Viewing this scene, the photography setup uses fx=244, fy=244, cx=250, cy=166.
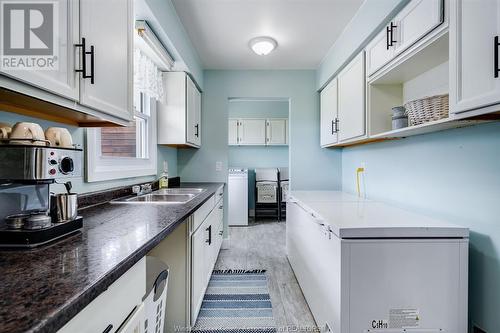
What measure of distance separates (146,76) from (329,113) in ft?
6.66

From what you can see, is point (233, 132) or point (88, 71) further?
point (233, 132)

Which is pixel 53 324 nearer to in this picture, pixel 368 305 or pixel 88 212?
pixel 88 212

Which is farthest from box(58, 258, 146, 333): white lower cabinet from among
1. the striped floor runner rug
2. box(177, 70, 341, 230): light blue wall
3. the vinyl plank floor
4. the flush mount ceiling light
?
box(177, 70, 341, 230): light blue wall

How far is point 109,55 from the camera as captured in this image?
1.13 metres

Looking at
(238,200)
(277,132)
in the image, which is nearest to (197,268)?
(238,200)

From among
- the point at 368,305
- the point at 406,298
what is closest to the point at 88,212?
the point at 368,305

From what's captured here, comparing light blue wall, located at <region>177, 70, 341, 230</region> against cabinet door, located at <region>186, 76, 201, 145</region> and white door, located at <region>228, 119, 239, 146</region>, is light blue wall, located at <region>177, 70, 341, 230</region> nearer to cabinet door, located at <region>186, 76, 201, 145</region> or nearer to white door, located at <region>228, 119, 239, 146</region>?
cabinet door, located at <region>186, 76, 201, 145</region>

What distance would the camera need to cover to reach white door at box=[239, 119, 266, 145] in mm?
4988

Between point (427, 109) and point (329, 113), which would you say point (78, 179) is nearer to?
point (427, 109)

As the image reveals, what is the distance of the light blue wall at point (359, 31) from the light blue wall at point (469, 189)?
2.89 ft

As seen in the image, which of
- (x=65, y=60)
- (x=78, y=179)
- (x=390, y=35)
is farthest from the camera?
(x=390, y=35)

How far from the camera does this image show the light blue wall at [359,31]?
171 centimetres

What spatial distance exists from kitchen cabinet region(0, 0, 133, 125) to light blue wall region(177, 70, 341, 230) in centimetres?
209

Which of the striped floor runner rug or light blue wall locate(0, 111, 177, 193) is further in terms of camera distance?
the striped floor runner rug
